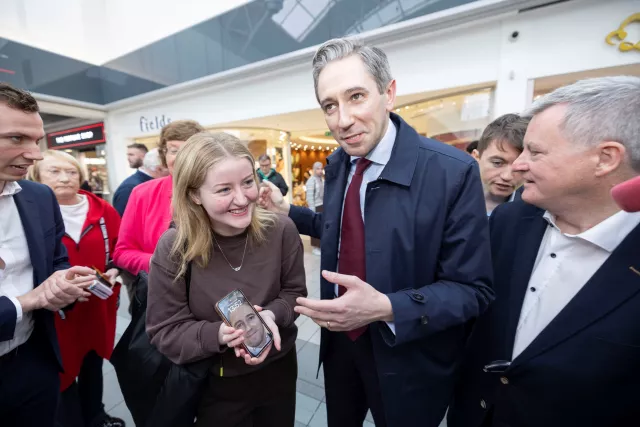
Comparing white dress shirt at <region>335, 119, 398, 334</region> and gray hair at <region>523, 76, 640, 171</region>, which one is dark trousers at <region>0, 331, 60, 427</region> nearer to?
white dress shirt at <region>335, 119, 398, 334</region>

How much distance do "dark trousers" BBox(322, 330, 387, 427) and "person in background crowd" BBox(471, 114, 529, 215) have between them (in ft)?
3.98

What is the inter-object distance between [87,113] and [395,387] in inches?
453

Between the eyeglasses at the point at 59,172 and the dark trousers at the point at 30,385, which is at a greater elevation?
the eyeglasses at the point at 59,172

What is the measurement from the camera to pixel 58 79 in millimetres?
7719

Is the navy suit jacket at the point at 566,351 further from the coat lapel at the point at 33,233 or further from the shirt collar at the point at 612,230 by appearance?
the coat lapel at the point at 33,233

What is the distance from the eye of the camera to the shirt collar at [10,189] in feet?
4.27

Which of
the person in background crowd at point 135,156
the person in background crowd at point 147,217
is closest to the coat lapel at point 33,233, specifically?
the person in background crowd at point 147,217

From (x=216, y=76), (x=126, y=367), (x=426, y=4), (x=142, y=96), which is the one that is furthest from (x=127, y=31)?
(x=126, y=367)

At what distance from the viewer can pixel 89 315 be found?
1978 mm

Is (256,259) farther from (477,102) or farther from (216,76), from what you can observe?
(216,76)

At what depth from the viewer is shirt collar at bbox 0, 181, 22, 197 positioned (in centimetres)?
130

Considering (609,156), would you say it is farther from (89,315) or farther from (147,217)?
(89,315)

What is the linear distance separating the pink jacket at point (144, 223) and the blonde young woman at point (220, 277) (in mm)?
724

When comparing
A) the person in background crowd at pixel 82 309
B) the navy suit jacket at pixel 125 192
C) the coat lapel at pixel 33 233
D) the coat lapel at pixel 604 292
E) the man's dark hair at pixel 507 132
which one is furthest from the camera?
the navy suit jacket at pixel 125 192
